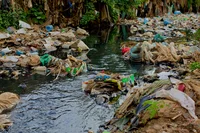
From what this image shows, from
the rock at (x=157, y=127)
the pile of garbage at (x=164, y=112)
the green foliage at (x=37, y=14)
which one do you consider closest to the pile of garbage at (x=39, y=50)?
the green foliage at (x=37, y=14)

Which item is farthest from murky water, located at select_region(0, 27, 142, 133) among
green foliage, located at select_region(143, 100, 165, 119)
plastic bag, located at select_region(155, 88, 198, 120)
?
plastic bag, located at select_region(155, 88, 198, 120)

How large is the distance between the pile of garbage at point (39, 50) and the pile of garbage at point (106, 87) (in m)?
0.88

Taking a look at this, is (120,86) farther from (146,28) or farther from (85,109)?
(146,28)

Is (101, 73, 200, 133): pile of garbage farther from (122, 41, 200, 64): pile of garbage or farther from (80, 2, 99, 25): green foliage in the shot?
(80, 2, 99, 25): green foliage

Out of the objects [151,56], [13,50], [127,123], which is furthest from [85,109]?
[13,50]

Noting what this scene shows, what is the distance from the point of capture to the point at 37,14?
12359 mm

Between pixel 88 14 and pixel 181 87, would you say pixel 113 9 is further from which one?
pixel 181 87

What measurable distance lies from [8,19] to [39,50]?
2842 mm

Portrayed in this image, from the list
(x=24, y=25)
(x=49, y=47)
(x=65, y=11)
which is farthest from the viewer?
(x=65, y=11)

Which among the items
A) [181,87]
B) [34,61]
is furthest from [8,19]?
[181,87]

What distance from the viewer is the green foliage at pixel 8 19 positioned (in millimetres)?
10656

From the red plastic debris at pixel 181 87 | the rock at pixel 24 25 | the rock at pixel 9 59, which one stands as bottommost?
the red plastic debris at pixel 181 87

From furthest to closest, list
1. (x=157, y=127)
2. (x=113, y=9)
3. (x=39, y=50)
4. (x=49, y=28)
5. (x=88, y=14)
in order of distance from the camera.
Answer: (x=113, y=9) < (x=88, y=14) < (x=49, y=28) < (x=39, y=50) < (x=157, y=127)

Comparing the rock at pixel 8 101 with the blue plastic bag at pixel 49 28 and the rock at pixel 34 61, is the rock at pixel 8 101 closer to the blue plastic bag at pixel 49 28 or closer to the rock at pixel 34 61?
the rock at pixel 34 61
